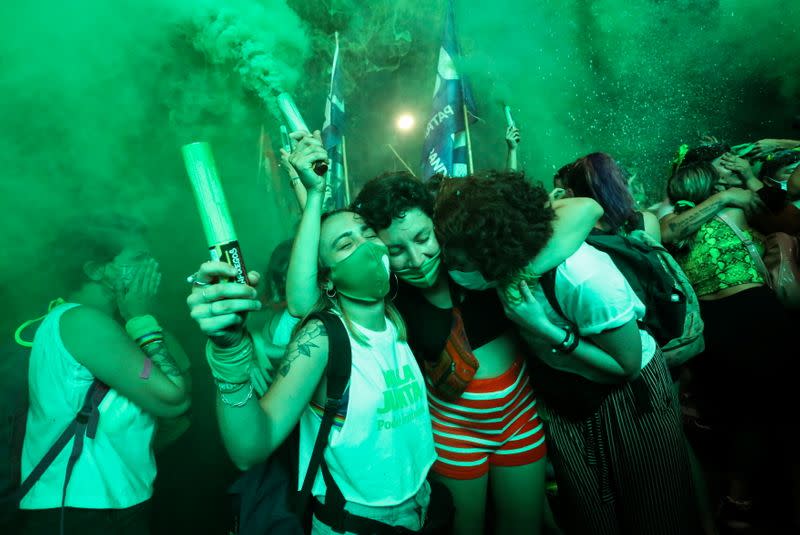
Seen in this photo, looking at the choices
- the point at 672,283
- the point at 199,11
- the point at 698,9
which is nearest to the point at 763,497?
the point at 672,283

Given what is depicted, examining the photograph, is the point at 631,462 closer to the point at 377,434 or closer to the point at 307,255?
the point at 377,434

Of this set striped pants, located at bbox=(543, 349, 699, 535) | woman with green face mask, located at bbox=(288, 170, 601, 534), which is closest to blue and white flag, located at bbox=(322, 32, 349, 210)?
woman with green face mask, located at bbox=(288, 170, 601, 534)

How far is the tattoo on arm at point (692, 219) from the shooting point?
296 centimetres

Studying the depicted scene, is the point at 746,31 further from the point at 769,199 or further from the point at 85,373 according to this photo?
the point at 85,373

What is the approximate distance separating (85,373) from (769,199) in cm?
474

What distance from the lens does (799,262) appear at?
292 cm

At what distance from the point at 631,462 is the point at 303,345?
5.94ft

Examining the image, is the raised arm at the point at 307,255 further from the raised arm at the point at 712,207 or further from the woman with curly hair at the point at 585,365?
the raised arm at the point at 712,207

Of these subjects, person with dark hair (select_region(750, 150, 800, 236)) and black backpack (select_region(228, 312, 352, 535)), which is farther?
person with dark hair (select_region(750, 150, 800, 236))

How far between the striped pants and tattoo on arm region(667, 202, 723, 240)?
61.5 inches

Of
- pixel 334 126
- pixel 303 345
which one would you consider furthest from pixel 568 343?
pixel 334 126

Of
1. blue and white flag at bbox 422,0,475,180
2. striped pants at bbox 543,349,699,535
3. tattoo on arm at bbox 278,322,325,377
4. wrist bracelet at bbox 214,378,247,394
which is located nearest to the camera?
wrist bracelet at bbox 214,378,247,394

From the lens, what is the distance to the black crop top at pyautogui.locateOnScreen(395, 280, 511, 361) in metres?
1.92

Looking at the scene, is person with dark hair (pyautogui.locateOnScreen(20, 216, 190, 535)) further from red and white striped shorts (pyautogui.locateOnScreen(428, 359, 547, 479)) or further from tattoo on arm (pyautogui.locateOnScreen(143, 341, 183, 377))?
red and white striped shorts (pyautogui.locateOnScreen(428, 359, 547, 479))
